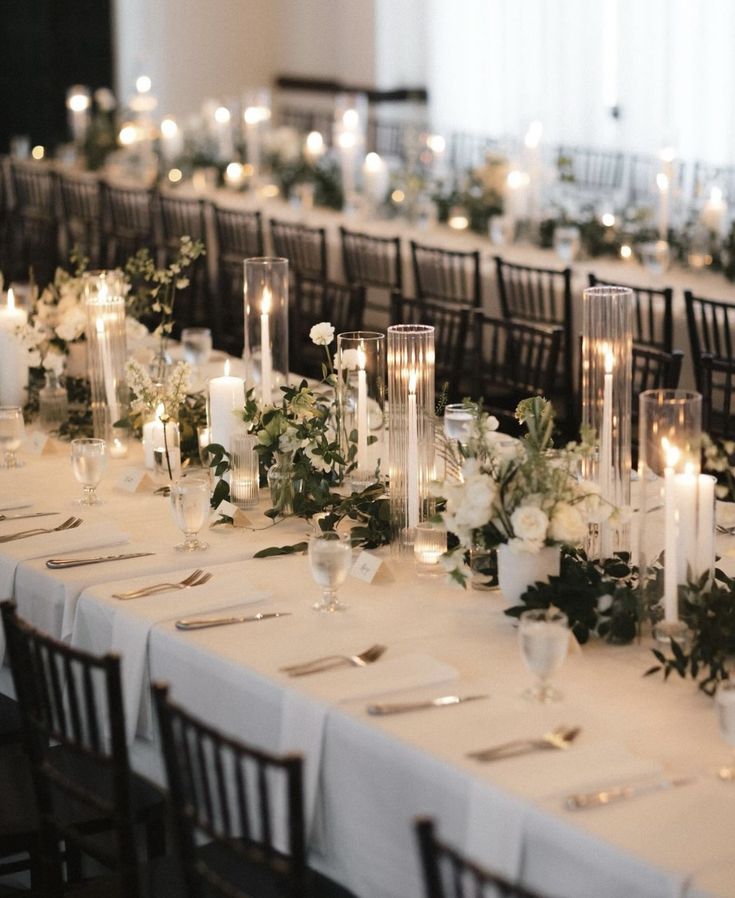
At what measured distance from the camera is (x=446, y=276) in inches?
286

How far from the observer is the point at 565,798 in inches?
91.6

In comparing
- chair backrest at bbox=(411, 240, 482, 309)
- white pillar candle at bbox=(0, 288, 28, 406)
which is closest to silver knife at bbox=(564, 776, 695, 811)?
white pillar candle at bbox=(0, 288, 28, 406)

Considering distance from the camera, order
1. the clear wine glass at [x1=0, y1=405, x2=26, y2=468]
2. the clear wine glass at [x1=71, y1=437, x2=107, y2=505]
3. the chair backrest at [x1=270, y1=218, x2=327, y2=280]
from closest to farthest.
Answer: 1. the clear wine glass at [x1=71, y1=437, x2=107, y2=505]
2. the clear wine glass at [x1=0, y1=405, x2=26, y2=468]
3. the chair backrest at [x1=270, y1=218, x2=327, y2=280]

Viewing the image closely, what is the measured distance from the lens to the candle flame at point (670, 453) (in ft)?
9.28

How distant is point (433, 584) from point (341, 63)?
11216mm

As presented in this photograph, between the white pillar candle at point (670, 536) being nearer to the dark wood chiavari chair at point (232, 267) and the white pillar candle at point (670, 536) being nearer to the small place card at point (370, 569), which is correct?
the small place card at point (370, 569)

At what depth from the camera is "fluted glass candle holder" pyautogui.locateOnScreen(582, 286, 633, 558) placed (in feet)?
11.0

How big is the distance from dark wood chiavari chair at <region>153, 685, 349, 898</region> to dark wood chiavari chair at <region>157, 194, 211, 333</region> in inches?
176

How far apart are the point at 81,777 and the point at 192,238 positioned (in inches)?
220

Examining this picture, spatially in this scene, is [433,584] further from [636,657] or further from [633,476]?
[633,476]

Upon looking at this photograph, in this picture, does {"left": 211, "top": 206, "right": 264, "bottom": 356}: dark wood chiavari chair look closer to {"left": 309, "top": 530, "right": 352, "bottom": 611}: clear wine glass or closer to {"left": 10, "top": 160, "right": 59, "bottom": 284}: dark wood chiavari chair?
{"left": 10, "top": 160, "right": 59, "bottom": 284}: dark wood chiavari chair

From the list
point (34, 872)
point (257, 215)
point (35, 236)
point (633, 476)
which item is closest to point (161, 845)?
point (34, 872)

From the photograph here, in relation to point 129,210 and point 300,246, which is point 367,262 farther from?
point 129,210

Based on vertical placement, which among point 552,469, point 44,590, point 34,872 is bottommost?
point 34,872
